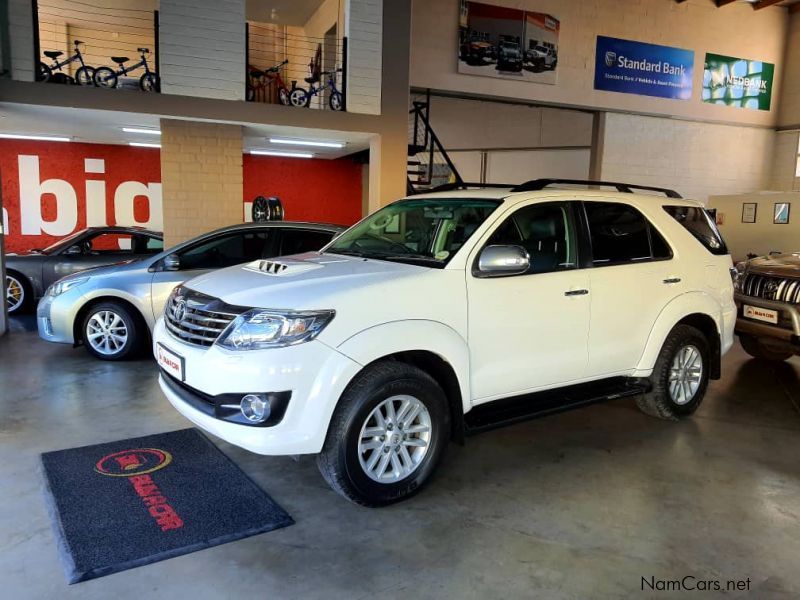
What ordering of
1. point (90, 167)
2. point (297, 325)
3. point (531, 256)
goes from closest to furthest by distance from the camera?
point (297, 325) → point (531, 256) → point (90, 167)

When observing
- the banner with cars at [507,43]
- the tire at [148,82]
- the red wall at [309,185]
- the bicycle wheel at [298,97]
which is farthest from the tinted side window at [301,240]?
the red wall at [309,185]

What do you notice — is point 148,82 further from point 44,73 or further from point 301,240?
point 301,240

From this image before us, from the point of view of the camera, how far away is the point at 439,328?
11.4 feet

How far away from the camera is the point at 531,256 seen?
3.99 metres

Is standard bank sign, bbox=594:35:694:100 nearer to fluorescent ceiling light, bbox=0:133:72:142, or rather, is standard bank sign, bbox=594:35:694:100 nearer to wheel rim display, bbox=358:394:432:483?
fluorescent ceiling light, bbox=0:133:72:142

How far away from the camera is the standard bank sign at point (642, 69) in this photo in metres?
13.5

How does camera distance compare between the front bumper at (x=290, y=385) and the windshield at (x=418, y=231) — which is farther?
the windshield at (x=418, y=231)

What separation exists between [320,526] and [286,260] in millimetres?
1698

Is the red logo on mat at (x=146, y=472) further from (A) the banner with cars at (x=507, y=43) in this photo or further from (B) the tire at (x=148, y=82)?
(A) the banner with cars at (x=507, y=43)

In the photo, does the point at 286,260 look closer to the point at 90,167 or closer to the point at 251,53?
the point at 90,167

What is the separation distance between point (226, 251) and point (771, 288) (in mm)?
5420

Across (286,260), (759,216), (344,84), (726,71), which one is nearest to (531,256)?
(286,260)

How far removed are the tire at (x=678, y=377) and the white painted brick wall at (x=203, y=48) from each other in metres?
7.01

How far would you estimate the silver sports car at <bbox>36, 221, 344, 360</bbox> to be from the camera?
635 centimetres
